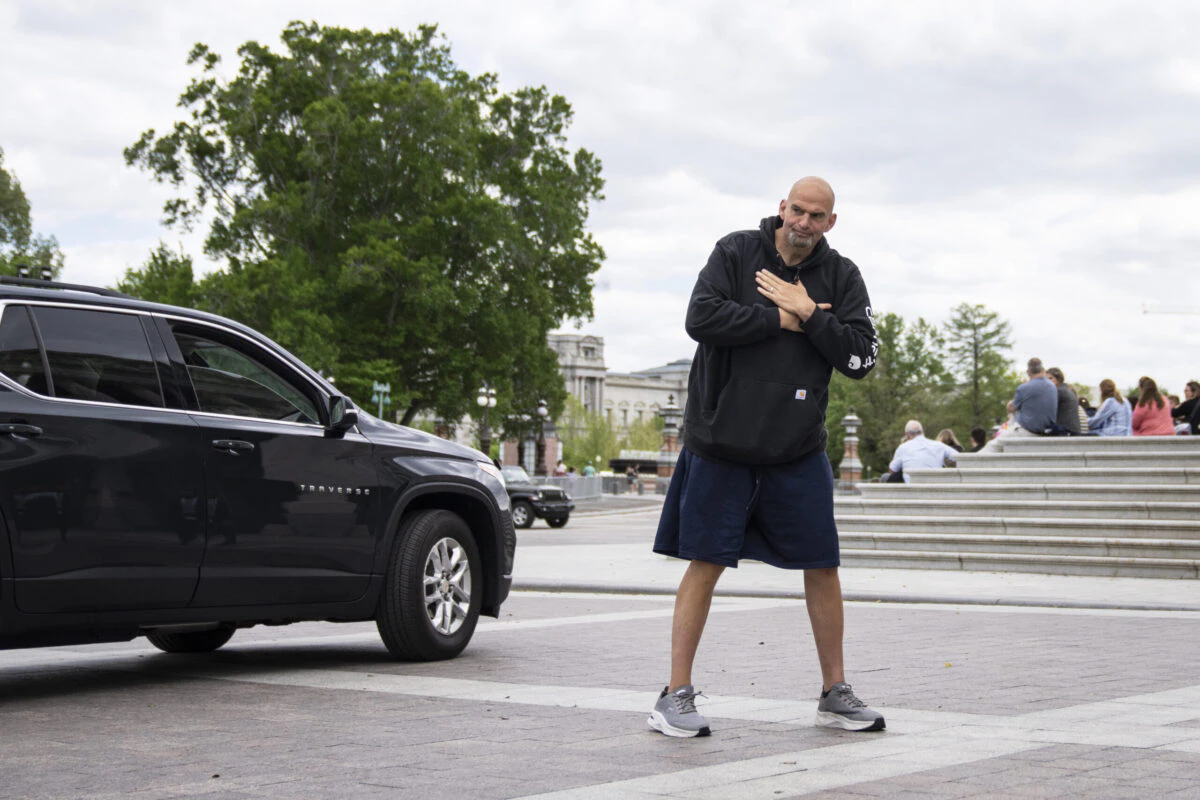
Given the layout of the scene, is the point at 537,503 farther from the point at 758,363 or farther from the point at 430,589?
the point at 758,363

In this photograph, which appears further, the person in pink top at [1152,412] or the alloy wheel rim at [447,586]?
the person in pink top at [1152,412]

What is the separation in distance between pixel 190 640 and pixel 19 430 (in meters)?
2.56

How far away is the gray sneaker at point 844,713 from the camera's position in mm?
5379

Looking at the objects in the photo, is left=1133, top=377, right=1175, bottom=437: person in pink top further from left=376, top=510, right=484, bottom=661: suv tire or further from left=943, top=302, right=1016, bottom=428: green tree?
left=943, top=302, right=1016, bottom=428: green tree

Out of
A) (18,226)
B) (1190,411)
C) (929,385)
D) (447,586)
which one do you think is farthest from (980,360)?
(447,586)

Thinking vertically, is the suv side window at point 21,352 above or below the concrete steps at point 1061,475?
above

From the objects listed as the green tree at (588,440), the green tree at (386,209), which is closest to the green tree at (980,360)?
the green tree at (588,440)

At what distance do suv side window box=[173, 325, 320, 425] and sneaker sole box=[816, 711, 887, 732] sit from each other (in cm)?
318

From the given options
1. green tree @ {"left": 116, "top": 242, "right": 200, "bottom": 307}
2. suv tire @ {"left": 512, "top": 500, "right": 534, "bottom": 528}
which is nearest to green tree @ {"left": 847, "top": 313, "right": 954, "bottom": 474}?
green tree @ {"left": 116, "top": 242, "right": 200, "bottom": 307}

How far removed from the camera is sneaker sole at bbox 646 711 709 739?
5.27 meters

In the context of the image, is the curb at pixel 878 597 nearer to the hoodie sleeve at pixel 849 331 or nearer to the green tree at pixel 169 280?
the hoodie sleeve at pixel 849 331

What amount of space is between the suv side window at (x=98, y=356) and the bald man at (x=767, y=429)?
A: 2.60m

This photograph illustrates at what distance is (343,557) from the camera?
7289mm

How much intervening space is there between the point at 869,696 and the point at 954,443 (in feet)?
64.0
